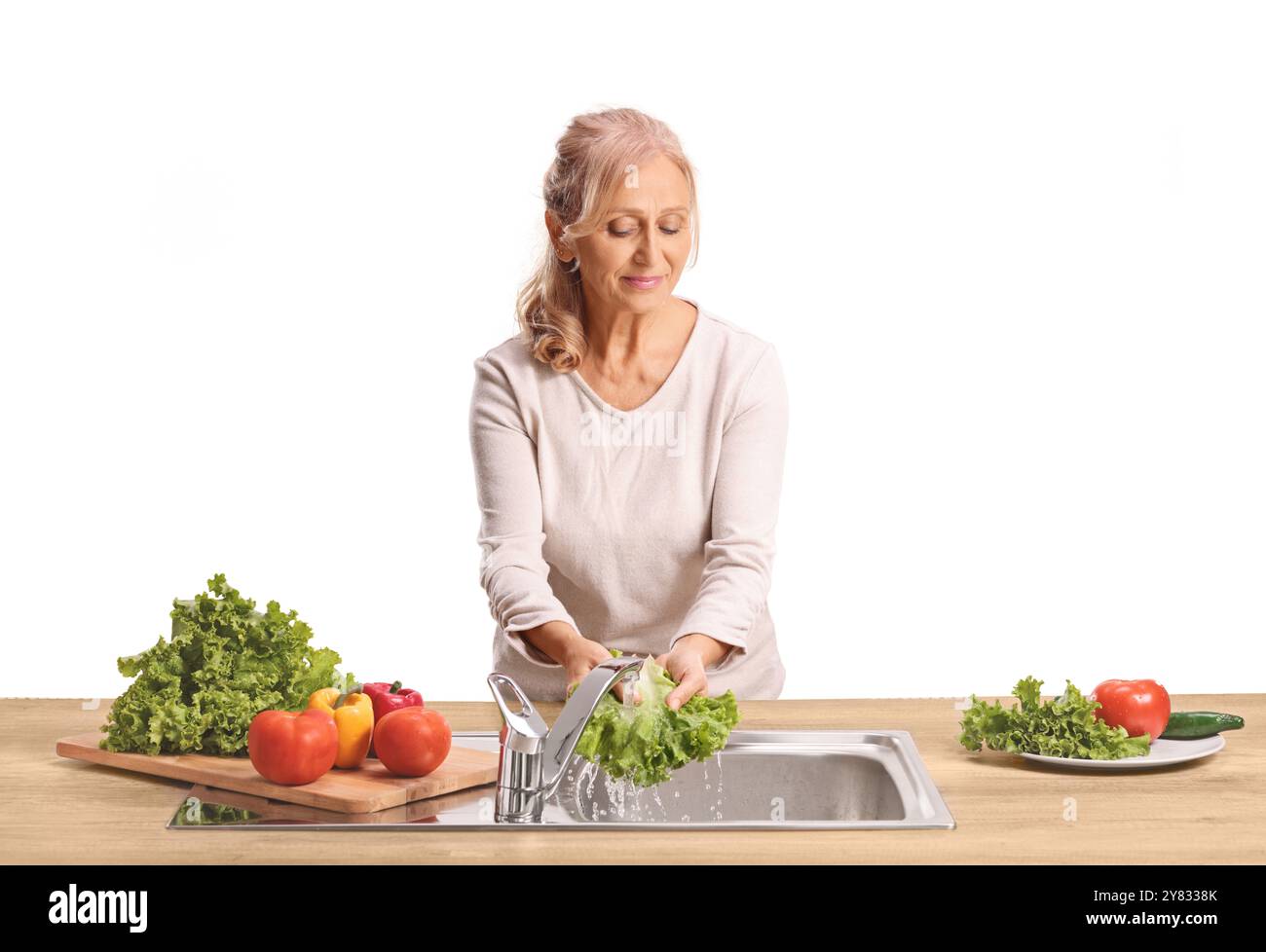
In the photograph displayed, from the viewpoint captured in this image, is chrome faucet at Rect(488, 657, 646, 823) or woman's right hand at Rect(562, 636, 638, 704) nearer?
chrome faucet at Rect(488, 657, 646, 823)

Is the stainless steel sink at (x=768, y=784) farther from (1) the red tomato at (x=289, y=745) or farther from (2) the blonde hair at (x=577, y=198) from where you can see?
(2) the blonde hair at (x=577, y=198)

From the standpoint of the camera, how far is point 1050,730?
90.1 inches

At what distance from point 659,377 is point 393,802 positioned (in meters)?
1.18

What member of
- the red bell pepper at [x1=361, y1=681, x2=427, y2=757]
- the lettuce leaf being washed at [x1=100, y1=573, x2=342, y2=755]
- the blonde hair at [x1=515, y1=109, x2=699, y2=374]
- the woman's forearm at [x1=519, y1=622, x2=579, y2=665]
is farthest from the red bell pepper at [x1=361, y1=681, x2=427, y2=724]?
the blonde hair at [x1=515, y1=109, x2=699, y2=374]

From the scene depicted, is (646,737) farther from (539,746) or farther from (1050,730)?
(1050,730)

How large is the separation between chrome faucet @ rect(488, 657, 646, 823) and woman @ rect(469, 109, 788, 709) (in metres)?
0.68

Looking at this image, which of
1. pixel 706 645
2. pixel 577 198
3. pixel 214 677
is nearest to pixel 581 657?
pixel 706 645

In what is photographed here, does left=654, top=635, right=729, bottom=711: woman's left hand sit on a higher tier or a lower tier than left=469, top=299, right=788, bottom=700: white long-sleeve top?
lower

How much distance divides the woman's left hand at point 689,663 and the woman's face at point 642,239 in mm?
641

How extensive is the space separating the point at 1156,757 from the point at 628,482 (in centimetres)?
113

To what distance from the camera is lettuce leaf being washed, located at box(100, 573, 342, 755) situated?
7.44 feet

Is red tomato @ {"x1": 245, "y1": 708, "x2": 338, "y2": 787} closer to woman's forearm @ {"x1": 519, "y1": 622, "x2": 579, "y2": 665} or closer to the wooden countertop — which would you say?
Result: the wooden countertop

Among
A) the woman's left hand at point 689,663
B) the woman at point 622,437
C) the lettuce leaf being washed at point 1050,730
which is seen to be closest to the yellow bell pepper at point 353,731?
the woman's left hand at point 689,663
